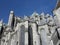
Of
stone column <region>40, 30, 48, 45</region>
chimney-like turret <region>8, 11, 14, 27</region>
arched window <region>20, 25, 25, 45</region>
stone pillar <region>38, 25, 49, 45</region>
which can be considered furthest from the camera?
chimney-like turret <region>8, 11, 14, 27</region>

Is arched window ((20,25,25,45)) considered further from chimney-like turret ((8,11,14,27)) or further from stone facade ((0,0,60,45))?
chimney-like turret ((8,11,14,27))

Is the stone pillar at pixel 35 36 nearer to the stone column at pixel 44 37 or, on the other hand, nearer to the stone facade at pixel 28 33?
the stone facade at pixel 28 33

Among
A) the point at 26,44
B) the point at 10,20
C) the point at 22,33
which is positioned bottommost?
the point at 26,44

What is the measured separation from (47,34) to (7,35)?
12857 millimetres

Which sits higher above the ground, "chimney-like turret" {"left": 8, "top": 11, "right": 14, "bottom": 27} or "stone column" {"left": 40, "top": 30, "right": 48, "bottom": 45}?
"chimney-like turret" {"left": 8, "top": 11, "right": 14, "bottom": 27}

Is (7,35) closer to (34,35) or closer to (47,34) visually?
(34,35)

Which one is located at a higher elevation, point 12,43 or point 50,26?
point 50,26

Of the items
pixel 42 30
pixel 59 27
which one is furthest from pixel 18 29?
pixel 59 27

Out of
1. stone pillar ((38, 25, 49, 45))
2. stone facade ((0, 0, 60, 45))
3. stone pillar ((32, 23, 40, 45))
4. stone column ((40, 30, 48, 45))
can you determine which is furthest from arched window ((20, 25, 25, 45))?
stone column ((40, 30, 48, 45))

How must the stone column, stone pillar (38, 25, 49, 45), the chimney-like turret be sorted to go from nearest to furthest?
the stone column, stone pillar (38, 25, 49, 45), the chimney-like turret

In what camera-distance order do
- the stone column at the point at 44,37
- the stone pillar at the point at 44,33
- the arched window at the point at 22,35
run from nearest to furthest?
the arched window at the point at 22,35 → the stone column at the point at 44,37 → the stone pillar at the point at 44,33

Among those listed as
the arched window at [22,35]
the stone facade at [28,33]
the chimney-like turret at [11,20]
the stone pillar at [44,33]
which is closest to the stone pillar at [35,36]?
A: the stone facade at [28,33]

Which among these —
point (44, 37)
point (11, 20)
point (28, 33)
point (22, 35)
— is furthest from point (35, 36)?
point (11, 20)

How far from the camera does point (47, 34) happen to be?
163 ft
